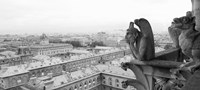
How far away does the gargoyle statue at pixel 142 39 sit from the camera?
408cm

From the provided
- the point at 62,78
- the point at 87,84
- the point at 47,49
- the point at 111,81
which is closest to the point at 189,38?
the point at 62,78

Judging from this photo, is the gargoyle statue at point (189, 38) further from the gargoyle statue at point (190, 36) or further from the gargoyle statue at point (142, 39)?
the gargoyle statue at point (142, 39)

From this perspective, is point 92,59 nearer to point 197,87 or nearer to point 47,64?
point 47,64

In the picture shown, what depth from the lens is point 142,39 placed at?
4129mm

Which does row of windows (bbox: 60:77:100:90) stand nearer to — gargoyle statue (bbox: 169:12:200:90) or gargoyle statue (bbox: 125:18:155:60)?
gargoyle statue (bbox: 125:18:155:60)

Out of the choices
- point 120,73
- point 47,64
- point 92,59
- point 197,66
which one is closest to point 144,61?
point 197,66

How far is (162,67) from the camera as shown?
392cm

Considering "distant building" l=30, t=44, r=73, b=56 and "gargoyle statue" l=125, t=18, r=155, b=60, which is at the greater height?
"gargoyle statue" l=125, t=18, r=155, b=60

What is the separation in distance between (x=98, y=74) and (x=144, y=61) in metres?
27.8

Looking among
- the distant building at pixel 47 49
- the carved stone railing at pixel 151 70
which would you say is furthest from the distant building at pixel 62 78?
the distant building at pixel 47 49

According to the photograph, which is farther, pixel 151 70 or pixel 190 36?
pixel 151 70

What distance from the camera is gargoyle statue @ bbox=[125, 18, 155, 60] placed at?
13.4 feet

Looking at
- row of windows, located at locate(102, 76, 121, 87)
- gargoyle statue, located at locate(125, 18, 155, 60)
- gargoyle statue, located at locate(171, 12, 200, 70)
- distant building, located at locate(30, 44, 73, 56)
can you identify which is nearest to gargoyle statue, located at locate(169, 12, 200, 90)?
gargoyle statue, located at locate(171, 12, 200, 70)

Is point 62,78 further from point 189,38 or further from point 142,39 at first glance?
point 189,38
